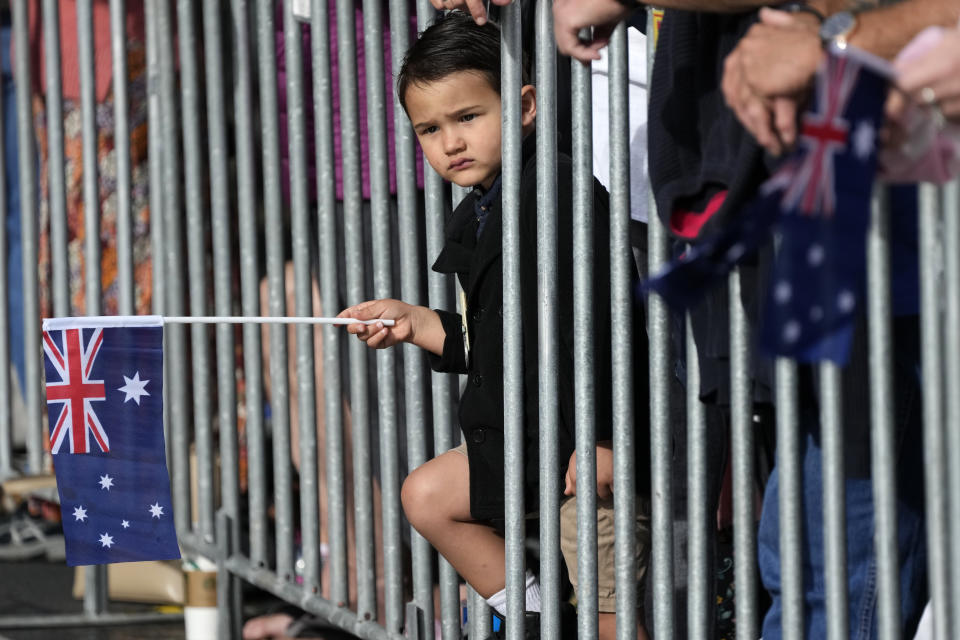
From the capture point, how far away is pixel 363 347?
3.51 metres

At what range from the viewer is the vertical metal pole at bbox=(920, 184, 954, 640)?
68.4 inches

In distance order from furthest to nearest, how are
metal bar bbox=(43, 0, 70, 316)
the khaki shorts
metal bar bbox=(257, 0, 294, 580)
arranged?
metal bar bbox=(43, 0, 70, 316)
metal bar bbox=(257, 0, 294, 580)
the khaki shorts

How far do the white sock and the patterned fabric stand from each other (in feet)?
6.96

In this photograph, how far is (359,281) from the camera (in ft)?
11.5

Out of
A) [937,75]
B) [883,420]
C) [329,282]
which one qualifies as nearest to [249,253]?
[329,282]

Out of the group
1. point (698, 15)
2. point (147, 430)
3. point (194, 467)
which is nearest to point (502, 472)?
point (147, 430)

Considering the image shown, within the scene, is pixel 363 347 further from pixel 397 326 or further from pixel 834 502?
pixel 834 502

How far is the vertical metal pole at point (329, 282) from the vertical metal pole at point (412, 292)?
0.29 metres

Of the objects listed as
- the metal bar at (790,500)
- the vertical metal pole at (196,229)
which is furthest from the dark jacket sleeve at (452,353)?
the vertical metal pole at (196,229)

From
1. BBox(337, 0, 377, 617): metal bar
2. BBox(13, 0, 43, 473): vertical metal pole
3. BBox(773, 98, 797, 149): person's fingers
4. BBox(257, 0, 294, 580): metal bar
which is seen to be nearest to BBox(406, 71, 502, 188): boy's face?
Result: BBox(337, 0, 377, 617): metal bar

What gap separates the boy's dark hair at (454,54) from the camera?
113 inches

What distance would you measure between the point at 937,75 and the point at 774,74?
198 millimetres

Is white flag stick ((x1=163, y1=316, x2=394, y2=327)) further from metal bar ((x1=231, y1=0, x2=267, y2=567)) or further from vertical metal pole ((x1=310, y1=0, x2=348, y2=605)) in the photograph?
metal bar ((x1=231, y1=0, x2=267, y2=567))

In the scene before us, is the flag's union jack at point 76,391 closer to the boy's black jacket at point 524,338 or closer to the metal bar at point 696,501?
the boy's black jacket at point 524,338
